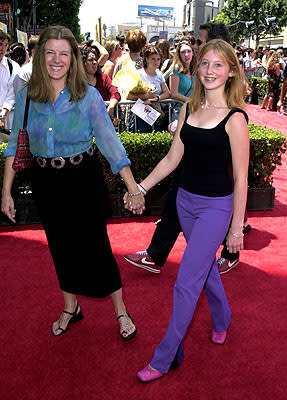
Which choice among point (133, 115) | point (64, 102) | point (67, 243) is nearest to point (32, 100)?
point (64, 102)

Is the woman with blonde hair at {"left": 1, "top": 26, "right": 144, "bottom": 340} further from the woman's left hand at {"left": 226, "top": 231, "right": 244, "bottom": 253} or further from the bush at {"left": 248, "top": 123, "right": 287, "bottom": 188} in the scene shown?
the bush at {"left": 248, "top": 123, "right": 287, "bottom": 188}

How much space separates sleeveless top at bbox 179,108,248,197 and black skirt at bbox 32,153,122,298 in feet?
2.14

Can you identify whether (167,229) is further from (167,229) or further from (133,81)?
(133,81)

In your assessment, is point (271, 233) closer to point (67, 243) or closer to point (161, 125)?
point (161, 125)

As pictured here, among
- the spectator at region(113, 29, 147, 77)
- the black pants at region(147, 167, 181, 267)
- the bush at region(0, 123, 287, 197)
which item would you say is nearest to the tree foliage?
the spectator at region(113, 29, 147, 77)

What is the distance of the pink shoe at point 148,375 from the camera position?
2.87 meters

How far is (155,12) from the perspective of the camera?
179 m

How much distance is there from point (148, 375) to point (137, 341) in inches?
19.2

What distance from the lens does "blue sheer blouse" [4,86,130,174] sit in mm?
2826

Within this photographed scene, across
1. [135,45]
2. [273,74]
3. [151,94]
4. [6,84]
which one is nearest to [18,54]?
[6,84]

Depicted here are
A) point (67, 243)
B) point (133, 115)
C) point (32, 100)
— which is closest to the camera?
point (32, 100)

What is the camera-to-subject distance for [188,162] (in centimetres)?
278

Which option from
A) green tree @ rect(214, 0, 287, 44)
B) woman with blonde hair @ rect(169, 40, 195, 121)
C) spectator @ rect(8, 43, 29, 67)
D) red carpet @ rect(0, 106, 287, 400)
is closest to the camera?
red carpet @ rect(0, 106, 287, 400)

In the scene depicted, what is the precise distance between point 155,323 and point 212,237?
122 cm
